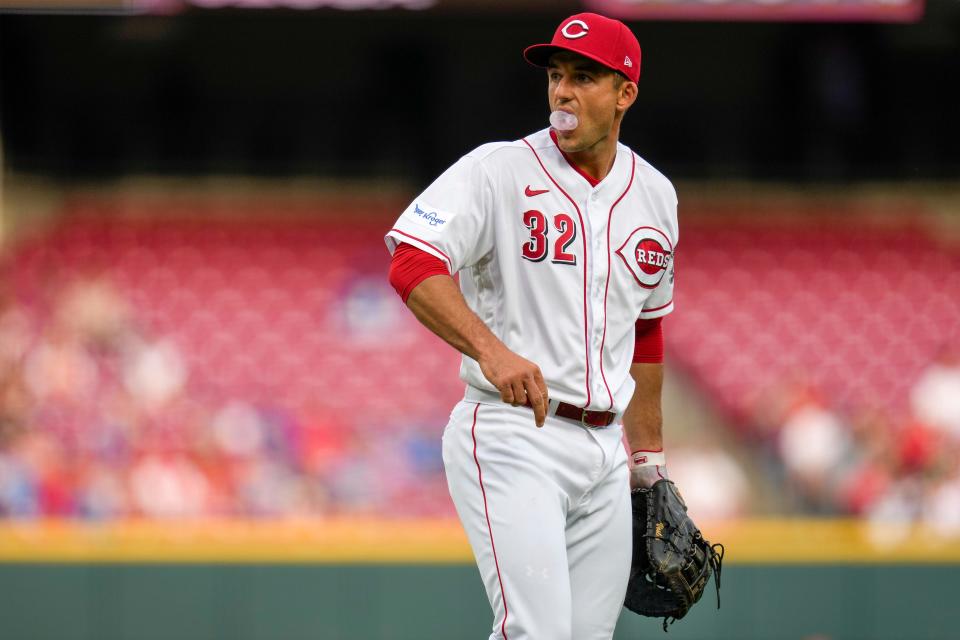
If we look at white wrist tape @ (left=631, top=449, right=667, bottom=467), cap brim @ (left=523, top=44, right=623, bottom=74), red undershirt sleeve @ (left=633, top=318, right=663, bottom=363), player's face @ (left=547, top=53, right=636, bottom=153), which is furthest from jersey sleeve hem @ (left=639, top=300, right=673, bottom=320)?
cap brim @ (left=523, top=44, right=623, bottom=74)

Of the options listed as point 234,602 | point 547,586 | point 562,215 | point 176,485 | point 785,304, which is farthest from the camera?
point 785,304

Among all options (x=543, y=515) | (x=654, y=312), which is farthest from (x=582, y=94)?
(x=543, y=515)

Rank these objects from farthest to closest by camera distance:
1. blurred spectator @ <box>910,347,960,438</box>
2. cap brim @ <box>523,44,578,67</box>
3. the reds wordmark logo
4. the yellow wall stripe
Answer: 1. blurred spectator @ <box>910,347,960,438</box>
2. the yellow wall stripe
3. the reds wordmark logo
4. cap brim @ <box>523,44,578,67</box>

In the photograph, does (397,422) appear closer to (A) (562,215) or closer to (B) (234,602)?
(B) (234,602)

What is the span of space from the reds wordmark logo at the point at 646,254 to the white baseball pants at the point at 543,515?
0.32m

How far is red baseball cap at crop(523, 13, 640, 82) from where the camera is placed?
2500 millimetres

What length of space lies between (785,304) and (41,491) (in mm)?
3854

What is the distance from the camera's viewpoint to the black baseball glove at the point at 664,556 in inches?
109

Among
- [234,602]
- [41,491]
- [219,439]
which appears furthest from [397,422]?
[41,491]

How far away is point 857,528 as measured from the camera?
5.90 m

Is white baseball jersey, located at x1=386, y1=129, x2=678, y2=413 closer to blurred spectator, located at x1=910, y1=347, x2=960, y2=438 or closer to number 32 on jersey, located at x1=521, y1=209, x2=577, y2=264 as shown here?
number 32 on jersey, located at x1=521, y1=209, x2=577, y2=264

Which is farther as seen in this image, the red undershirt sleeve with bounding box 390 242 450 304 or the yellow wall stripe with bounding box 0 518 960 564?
the yellow wall stripe with bounding box 0 518 960 564

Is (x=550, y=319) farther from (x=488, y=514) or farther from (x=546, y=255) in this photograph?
(x=488, y=514)

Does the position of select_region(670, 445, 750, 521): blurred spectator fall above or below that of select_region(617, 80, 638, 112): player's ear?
below
